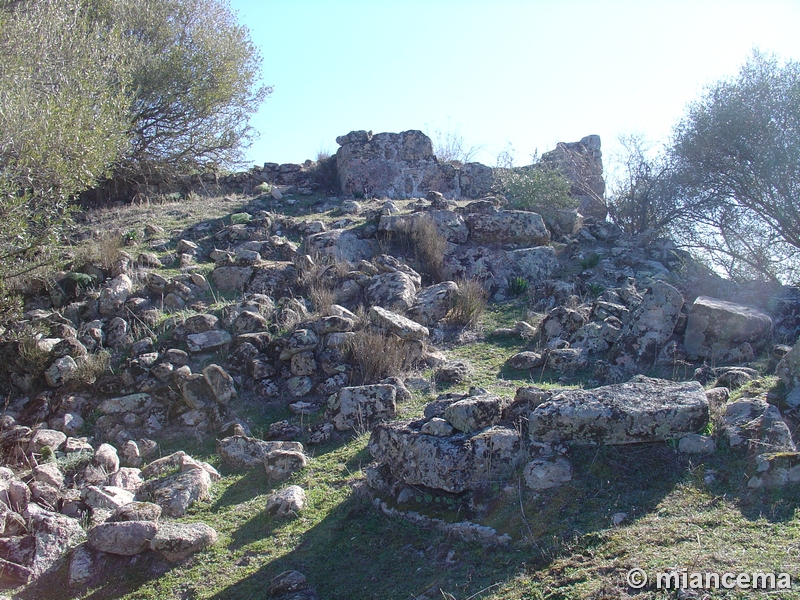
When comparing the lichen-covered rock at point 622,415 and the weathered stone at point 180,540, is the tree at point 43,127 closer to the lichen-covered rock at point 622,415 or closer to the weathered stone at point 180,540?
the weathered stone at point 180,540

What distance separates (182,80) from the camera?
587 inches

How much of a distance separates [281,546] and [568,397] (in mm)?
2355

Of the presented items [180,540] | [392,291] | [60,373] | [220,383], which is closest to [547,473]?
[180,540]

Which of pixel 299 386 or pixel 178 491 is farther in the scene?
pixel 299 386

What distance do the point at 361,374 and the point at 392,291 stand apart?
82.7 inches

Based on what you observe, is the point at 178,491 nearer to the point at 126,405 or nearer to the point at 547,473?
the point at 126,405

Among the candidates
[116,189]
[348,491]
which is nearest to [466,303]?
[348,491]

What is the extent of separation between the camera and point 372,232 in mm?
11648

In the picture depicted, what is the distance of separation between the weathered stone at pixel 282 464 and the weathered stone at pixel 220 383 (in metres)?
1.63

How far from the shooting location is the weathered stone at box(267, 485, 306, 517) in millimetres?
5273

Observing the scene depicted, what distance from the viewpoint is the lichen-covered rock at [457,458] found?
4.79 meters

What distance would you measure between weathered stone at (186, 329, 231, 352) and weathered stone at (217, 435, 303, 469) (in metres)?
1.94

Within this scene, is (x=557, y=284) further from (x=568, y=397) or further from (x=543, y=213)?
(x=568, y=397)

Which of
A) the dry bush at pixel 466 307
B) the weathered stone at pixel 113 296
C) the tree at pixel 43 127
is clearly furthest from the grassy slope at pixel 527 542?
the tree at pixel 43 127
